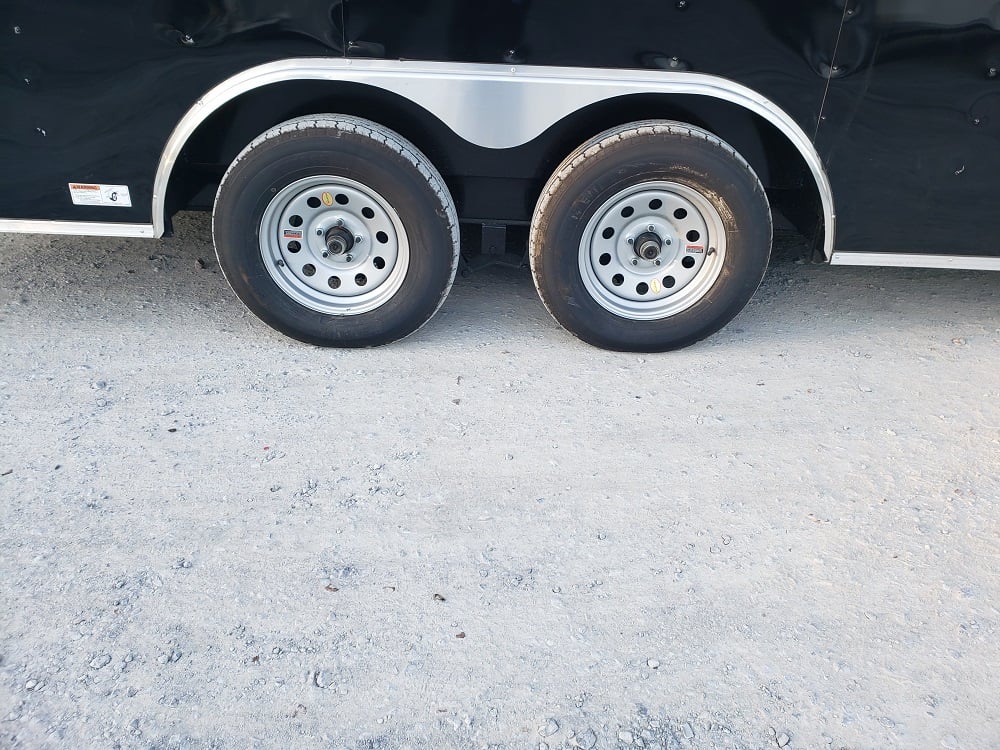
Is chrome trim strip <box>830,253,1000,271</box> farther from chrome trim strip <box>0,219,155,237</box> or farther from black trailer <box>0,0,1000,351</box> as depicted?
chrome trim strip <box>0,219,155,237</box>

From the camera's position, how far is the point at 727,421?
3.56 metres

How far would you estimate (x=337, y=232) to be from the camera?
377 centimetres

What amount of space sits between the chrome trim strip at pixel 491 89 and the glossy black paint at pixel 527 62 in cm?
4

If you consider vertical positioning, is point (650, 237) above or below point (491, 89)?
below

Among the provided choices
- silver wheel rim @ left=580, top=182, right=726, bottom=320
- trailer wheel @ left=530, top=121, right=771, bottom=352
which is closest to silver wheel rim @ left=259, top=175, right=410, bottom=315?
trailer wheel @ left=530, top=121, right=771, bottom=352

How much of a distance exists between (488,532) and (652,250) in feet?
5.16

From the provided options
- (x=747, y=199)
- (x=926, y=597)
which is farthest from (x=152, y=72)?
(x=926, y=597)

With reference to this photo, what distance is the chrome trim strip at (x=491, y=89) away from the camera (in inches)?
135

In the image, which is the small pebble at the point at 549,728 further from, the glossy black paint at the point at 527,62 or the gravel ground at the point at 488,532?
the glossy black paint at the point at 527,62

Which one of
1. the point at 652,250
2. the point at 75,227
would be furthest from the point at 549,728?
the point at 75,227

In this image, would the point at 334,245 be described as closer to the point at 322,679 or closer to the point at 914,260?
the point at 322,679

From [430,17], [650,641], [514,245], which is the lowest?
[650,641]

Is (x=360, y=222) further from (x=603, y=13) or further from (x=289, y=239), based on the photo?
(x=603, y=13)

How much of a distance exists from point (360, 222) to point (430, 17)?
2.94ft
